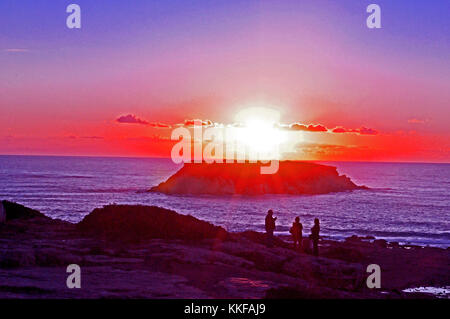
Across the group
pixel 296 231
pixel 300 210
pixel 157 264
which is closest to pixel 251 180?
pixel 300 210

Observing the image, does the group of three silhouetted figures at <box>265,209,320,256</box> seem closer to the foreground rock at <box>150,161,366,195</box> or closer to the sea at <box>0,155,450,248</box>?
the sea at <box>0,155,450,248</box>

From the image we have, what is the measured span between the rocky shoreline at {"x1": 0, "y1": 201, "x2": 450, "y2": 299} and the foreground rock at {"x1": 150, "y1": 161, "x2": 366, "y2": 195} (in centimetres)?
7856

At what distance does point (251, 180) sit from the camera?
111625 mm

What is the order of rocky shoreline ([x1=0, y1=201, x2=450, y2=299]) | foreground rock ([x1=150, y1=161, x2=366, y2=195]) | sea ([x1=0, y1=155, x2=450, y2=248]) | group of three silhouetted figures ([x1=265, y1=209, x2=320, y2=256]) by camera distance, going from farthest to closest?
foreground rock ([x1=150, y1=161, x2=366, y2=195]) < sea ([x1=0, y1=155, x2=450, y2=248]) < group of three silhouetted figures ([x1=265, y1=209, x2=320, y2=256]) < rocky shoreline ([x1=0, y1=201, x2=450, y2=299])

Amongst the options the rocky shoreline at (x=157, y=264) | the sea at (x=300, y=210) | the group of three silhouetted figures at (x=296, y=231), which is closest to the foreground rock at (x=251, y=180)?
the sea at (x=300, y=210)

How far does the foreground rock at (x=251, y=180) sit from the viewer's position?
4210 inches

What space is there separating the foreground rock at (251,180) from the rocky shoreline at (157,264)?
78.6 metres

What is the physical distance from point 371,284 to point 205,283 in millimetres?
11005

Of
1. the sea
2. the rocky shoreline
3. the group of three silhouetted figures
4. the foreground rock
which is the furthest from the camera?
the foreground rock

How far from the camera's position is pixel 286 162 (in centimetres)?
11981

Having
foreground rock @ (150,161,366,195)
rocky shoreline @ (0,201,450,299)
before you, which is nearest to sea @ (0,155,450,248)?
foreground rock @ (150,161,366,195)

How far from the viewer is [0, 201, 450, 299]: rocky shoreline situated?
43.2 feet

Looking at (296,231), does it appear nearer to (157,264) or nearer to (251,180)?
(157,264)
